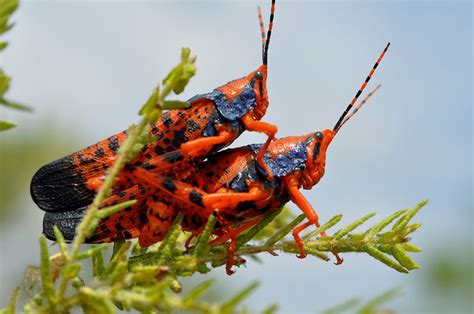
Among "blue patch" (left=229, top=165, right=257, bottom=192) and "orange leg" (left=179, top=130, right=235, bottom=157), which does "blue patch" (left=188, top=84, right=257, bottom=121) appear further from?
"blue patch" (left=229, top=165, right=257, bottom=192)

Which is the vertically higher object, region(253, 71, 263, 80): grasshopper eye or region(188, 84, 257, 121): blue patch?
region(253, 71, 263, 80): grasshopper eye

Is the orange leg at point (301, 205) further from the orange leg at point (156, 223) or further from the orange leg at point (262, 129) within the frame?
the orange leg at point (156, 223)

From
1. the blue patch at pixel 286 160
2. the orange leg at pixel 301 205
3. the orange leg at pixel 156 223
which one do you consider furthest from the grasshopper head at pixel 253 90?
the orange leg at pixel 156 223

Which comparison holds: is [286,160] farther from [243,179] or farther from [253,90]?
[253,90]

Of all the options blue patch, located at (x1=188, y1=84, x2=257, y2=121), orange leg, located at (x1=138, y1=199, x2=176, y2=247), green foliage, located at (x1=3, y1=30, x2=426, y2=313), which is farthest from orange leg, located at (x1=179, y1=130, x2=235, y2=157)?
green foliage, located at (x1=3, y1=30, x2=426, y2=313)

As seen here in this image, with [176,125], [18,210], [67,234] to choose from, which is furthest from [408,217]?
[18,210]

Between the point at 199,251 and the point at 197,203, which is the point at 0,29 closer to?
the point at 199,251
